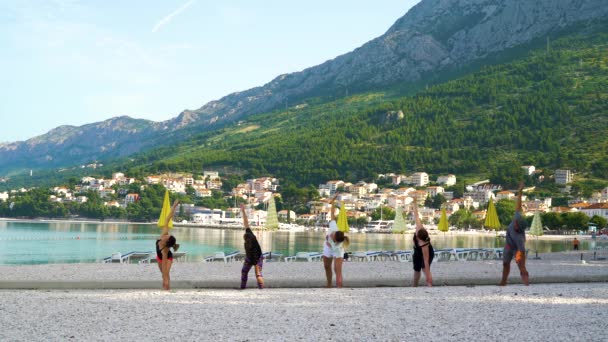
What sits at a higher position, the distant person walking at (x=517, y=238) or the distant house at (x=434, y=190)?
the distant house at (x=434, y=190)

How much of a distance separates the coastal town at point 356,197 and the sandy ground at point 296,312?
112239mm

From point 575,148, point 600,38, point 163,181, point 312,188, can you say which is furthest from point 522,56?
point 163,181

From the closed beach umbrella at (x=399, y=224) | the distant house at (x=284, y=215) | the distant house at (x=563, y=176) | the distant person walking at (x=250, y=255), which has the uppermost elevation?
the distant house at (x=563, y=176)

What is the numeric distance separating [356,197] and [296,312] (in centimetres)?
15776

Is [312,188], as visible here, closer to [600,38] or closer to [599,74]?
[599,74]

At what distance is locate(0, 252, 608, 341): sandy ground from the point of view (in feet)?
27.6

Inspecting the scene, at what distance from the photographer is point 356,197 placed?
167 metres

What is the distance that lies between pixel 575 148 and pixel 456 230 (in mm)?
37793

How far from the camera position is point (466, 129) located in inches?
6629

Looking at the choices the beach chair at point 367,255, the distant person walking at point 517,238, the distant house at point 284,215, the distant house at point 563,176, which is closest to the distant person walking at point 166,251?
the distant person walking at point 517,238

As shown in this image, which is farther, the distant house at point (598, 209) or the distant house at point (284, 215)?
the distant house at point (284, 215)

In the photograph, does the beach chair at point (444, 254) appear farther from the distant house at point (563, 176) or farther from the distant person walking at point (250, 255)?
the distant house at point (563, 176)

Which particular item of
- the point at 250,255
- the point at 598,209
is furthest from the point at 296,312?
the point at 598,209

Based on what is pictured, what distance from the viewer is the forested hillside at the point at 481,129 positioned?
154625 millimetres
